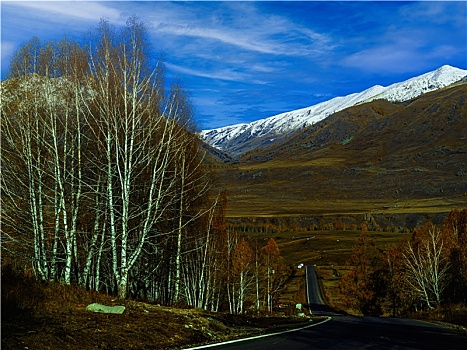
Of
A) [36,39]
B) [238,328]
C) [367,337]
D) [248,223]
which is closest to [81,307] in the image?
[238,328]

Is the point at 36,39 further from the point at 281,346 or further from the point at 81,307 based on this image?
the point at 281,346

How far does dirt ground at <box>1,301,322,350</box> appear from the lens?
1032 centimetres

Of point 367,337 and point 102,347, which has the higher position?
point 102,347

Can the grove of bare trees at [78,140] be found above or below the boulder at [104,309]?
above

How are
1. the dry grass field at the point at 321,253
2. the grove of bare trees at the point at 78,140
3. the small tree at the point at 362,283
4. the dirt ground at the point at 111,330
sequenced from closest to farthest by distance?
1. the dirt ground at the point at 111,330
2. the grove of bare trees at the point at 78,140
3. the small tree at the point at 362,283
4. the dry grass field at the point at 321,253

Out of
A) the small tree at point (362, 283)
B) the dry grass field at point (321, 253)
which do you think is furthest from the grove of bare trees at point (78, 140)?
the dry grass field at point (321, 253)

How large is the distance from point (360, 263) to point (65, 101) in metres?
68.2

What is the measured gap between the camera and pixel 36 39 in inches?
890

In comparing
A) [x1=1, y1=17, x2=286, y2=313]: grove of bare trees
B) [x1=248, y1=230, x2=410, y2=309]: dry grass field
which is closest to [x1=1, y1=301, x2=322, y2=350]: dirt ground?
[x1=1, y1=17, x2=286, y2=313]: grove of bare trees

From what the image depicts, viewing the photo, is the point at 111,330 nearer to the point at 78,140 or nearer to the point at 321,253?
the point at 78,140

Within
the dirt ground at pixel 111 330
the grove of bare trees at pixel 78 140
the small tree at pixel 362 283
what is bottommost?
the small tree at pixel 362 283

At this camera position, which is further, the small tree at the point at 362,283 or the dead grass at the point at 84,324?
the small tree at the point at 362,283

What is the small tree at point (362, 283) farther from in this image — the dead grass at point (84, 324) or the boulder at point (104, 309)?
the boulder at point (104, 309)

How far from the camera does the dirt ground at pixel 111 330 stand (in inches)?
406
